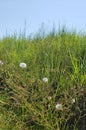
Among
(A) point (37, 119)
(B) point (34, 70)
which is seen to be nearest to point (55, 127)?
(A) point (37, 119)

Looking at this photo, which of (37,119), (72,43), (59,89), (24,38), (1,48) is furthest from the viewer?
(24,38)

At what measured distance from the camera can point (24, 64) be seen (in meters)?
3.45

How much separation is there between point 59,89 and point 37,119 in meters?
0.38

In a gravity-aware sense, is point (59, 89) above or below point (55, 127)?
above

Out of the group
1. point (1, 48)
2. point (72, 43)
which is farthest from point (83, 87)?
point (1, 48)

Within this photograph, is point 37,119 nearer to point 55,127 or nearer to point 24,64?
point 55,127

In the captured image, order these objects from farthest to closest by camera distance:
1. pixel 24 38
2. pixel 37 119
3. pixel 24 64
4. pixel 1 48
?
pixel 24 38 < pixel 1 48 < pixel 24 64 < pixel 37 119

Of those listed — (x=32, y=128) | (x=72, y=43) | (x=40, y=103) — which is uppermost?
(x=72, y=43)

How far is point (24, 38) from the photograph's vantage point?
16.4 feet

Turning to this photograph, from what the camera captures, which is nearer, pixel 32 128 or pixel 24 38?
pixel 32 128

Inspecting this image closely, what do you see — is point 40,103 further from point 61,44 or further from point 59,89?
point 61,44

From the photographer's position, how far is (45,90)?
3.10 meters

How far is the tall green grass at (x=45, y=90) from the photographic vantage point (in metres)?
2.95

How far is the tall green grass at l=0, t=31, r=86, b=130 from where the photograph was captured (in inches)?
116
